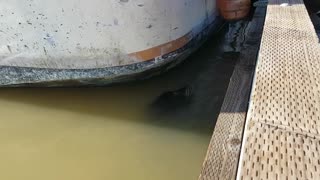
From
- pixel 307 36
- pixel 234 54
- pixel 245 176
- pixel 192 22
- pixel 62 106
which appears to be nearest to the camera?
pixel 245 176

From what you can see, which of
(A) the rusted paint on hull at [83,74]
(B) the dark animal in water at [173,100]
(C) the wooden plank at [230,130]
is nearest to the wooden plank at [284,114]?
(C) the wooden plank at [230,130]

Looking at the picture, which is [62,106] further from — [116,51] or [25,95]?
[116,51]

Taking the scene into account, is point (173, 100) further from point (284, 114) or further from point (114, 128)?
point (284, 114)

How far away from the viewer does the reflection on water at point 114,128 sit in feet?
6.89

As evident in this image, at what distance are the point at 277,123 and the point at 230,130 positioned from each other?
413mm

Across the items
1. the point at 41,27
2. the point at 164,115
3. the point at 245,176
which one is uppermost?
the point at 41,27

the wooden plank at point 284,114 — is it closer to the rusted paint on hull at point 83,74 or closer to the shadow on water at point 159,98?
the shadow on water at point 159,98

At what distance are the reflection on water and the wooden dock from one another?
0.45 m

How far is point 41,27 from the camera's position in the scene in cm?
269

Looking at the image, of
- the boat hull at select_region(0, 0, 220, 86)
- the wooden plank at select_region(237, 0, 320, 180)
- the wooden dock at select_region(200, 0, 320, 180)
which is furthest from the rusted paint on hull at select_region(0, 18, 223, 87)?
the wooden plank at select_region(237, 0, 320, 180)

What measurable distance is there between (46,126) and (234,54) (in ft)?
7.65

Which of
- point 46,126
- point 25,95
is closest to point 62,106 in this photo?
point 46,126

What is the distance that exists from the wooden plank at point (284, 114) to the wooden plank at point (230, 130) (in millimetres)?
231

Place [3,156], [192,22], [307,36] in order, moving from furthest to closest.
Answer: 1. [192,22]
2. [307,36]
3. [3,156]
